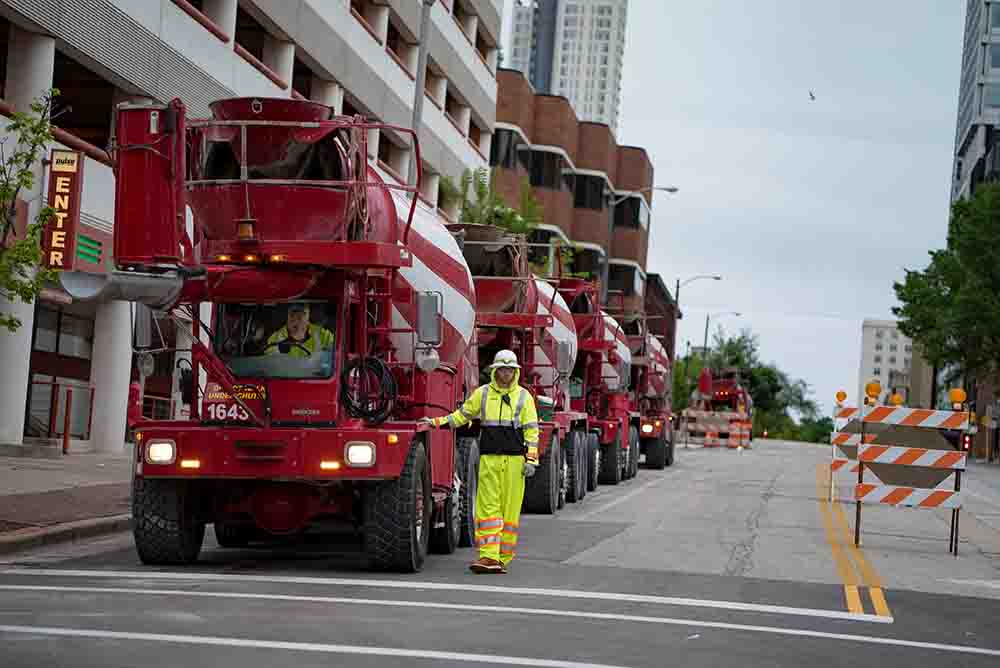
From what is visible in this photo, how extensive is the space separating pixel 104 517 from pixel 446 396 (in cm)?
398

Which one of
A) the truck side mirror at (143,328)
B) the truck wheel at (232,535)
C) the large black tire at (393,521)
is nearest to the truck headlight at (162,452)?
the truck side mirror at (143,328)

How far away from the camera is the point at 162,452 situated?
1388cm

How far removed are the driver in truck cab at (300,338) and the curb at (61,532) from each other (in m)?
3.20

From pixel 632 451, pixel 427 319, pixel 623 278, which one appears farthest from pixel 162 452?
pixel 623 278

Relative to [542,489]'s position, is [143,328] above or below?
above

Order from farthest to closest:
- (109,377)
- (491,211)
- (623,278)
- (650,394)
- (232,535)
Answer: (623,278), (491,211), (650,394), (109,377), (232,535)

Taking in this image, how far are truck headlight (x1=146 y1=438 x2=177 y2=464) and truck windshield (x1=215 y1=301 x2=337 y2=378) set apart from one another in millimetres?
820

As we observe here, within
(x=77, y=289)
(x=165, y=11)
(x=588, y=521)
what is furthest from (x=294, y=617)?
(x=165, y=11)

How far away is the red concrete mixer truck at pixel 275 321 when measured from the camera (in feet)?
44.5

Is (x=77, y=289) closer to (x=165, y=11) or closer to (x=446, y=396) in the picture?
(x=446, y=396)

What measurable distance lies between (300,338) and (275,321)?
0.26 m

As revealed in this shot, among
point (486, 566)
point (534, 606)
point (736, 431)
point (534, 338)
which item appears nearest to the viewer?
point (534, 606)

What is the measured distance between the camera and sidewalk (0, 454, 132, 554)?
53.1 feet

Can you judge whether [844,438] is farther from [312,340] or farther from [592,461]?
[312,340]
